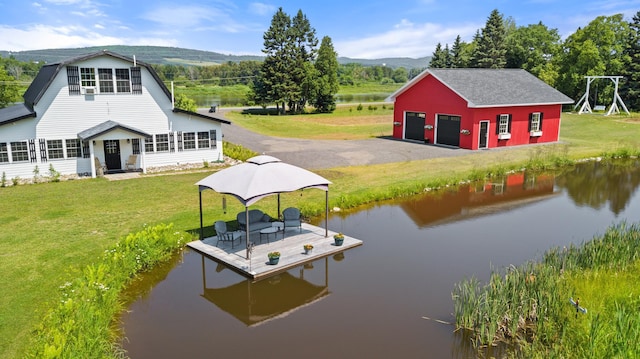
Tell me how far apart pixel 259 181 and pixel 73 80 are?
14.5 metres

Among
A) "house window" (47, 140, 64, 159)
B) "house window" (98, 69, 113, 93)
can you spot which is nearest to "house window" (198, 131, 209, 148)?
"house window" (98, 69, 113, 93)

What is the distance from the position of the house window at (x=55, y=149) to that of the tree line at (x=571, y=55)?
189 ft

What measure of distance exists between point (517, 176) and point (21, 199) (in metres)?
22.6

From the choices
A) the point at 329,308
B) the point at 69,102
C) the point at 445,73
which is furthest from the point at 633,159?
the point at 69,102

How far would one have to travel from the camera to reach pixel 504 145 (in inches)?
1271

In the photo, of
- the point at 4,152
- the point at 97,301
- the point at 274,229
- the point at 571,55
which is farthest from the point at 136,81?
the point at 571,55

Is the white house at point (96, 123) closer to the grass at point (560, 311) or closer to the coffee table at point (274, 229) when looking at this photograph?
the coffee table at point (274, 229)

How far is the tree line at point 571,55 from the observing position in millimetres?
57625

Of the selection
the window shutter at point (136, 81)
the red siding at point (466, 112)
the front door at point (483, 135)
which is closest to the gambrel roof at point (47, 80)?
the window shutter at point (136, 81)

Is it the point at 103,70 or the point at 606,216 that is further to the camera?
the point at 103,70

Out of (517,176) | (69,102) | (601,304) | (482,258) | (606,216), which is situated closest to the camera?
(601,304)

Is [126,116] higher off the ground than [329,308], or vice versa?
[126,116]

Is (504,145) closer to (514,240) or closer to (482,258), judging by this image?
(514,240)

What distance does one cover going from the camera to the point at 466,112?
30.4 metres
